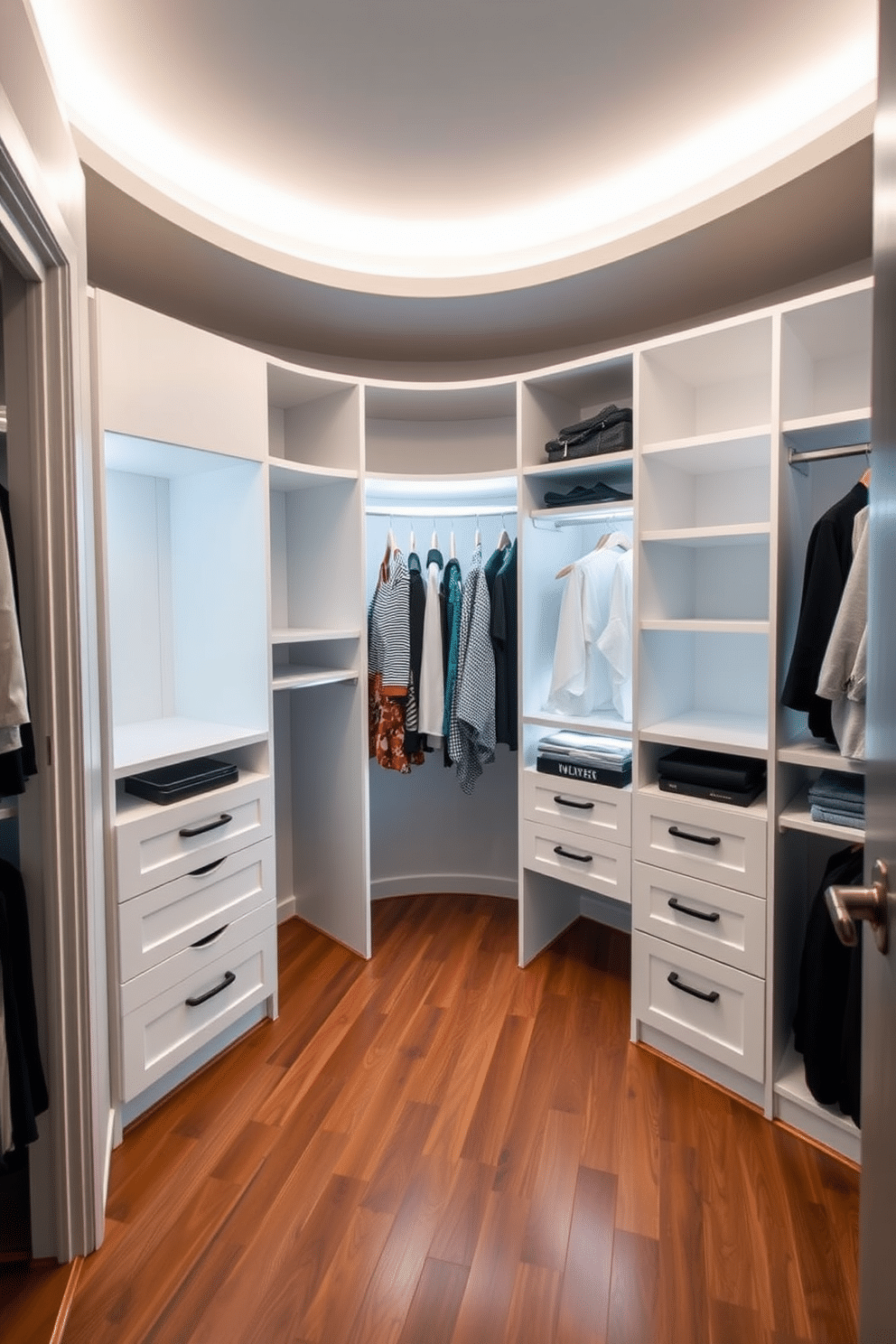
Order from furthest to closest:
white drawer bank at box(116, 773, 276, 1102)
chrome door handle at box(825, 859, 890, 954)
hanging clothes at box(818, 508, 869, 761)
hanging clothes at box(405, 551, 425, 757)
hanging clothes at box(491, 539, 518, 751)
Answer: hanging clothes at box(405, 551, 425, 757)
hanging clothes at box(491, 539, 518, 751)
white drawer bank at box(116, 773, 276, 1102)
hanging clothes at box(818, 508, 869, 761)
chrome door handle at box(825, 859, 890, 954)

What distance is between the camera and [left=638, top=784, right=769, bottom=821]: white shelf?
1827mm

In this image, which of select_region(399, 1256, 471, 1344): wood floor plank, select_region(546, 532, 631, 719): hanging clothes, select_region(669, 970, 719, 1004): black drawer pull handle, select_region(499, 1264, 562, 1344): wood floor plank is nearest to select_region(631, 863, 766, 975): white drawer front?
select_region(669, 970, 719, 1004): black drawer pull handle

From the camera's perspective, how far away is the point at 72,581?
130 centimetres

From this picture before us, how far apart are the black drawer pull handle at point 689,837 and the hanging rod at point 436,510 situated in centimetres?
148

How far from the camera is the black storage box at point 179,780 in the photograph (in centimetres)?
186

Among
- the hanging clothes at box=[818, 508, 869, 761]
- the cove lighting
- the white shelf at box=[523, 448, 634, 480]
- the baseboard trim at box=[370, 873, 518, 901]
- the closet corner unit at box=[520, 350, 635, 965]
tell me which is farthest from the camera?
the baseboard trim at box=[370, 873, 518, 901]

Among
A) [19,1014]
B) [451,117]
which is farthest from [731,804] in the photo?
[451,117]

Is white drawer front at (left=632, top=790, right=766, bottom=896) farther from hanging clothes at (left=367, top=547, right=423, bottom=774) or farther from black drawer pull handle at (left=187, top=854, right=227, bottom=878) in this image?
black drawer pull handle at (left=187, top=854, right=227, bottom=878)

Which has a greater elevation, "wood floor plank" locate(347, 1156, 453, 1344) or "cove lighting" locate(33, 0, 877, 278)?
"cove lighting" locate(33, 0, 877, 278)

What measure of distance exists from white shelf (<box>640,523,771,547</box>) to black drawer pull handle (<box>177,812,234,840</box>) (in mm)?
1565

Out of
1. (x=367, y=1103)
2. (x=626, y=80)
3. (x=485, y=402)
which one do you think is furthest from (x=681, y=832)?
(x=626, y=80)

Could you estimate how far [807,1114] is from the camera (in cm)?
174

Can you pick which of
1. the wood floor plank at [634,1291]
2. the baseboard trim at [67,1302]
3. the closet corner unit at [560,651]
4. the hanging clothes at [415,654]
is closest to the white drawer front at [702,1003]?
the closet corner unit at [560,651]

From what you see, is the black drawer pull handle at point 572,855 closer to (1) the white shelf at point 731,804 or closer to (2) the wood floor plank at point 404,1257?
(1) the white shelf at point 731,804
